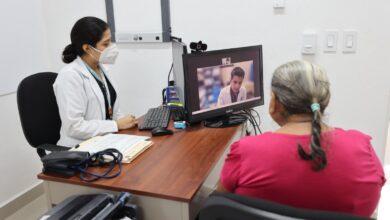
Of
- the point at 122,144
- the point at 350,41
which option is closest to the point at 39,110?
the point at 122,144

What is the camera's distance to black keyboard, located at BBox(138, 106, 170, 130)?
74.4 inches

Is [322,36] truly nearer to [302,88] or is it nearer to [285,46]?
[285,46]

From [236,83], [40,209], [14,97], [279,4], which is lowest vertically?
[40,209]

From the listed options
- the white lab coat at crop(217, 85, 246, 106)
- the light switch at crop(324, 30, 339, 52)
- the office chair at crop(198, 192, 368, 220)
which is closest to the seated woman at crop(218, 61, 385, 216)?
the office chair at crop(198, 192, 368, 220)

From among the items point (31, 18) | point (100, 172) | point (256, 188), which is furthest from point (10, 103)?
point (256, 188)

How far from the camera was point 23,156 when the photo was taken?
2.58m

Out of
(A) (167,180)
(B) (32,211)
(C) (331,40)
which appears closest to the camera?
(A) (167,180)

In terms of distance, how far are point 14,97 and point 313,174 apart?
7.41 feet

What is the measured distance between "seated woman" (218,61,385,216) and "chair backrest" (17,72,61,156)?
124 centimetres

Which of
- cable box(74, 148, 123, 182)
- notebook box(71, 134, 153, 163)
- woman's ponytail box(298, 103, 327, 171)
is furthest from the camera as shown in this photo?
notebook box(71, 134, 153, 163)

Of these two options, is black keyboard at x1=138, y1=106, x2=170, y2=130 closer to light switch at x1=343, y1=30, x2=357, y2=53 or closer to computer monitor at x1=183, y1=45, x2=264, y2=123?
computer monitor at x1=183, y1=45, x2=264, y2=123

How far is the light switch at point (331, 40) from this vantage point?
2170 millimetres

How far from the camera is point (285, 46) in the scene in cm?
228

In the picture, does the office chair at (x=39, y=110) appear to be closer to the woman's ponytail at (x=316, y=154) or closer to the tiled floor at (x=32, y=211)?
the tiled floor at (x=32, y=211)
